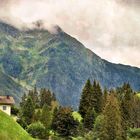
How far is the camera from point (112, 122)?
124 meters

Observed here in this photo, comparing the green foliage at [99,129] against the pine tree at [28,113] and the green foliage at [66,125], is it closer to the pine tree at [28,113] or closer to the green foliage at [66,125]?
the green foliage at [66,125]

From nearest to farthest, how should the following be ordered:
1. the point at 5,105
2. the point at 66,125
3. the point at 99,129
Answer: the point at 99,129 < the point at 66,125 < the point at 5,105

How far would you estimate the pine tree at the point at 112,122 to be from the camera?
403 ft

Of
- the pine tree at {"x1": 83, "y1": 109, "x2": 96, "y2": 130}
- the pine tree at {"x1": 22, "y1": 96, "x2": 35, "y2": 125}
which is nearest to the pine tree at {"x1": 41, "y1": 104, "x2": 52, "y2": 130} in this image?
the pine tree at {"x1": 22, "y1": 96, "x2": 35, "y2": 125}

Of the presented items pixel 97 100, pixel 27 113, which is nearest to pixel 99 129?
pixel 97 100

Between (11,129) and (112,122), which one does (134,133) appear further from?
(11,129)

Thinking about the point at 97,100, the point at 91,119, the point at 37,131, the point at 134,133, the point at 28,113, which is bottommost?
the point at 134,133

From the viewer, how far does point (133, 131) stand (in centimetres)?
13362

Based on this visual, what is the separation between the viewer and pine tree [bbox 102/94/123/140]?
123m

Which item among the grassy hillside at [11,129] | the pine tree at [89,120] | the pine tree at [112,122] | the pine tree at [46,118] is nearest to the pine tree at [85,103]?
the pine tree at [89,120]

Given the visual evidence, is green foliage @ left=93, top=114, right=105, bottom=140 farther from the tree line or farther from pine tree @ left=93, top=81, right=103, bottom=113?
pine tree @ left=93, top=81, right=103, bottom=113

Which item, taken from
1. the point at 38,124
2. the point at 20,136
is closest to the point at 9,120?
the point at 20,136

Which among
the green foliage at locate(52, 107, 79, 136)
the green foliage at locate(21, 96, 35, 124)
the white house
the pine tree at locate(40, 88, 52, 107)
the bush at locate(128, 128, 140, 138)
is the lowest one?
the bush at locate(128, 128, 140, 138)

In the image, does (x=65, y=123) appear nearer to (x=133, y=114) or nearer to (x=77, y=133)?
(x=77, y=133)
